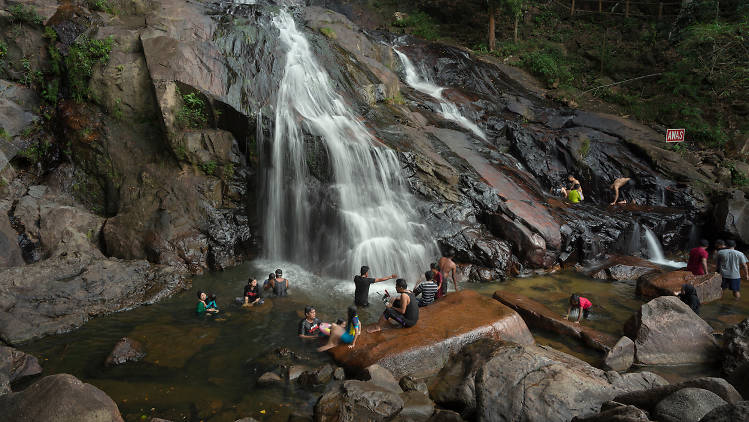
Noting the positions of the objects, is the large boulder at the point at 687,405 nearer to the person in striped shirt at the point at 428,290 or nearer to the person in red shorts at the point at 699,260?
the person in striped shirt at the point at 428,290

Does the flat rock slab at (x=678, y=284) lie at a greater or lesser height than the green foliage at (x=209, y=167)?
lesser

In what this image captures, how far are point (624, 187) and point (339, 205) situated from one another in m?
12.2

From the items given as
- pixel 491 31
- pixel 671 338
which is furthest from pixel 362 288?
pixel 491 31

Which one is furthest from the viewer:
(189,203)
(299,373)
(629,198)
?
(629,198)

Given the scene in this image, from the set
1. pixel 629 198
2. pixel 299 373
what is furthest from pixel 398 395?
pixel 629 198

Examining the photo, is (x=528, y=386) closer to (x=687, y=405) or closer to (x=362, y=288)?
(x=687, y=405)

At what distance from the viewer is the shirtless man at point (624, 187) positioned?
16.9m

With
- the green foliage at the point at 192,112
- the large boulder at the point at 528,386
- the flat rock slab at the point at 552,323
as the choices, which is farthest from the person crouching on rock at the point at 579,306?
the green foliage at the point at 192,112

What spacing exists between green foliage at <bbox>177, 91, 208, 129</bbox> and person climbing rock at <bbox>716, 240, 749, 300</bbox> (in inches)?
A: 599

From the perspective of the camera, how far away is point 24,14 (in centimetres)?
1442

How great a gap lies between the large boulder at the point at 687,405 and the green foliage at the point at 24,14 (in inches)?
778

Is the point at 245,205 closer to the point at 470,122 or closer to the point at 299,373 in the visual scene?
the point at 299,373

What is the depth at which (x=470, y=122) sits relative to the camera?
19.7 metres

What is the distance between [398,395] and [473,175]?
9.59m
